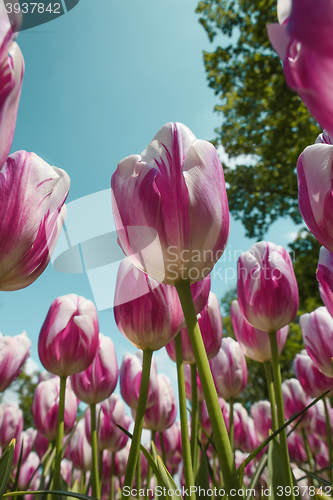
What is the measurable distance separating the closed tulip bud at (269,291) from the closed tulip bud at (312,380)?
77cm

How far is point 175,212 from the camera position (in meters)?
0.47

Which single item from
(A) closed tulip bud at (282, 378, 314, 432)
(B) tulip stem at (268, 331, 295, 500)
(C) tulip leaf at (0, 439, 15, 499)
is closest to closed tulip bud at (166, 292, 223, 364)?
(B) tulip stem at (268, 331, 295, 500)

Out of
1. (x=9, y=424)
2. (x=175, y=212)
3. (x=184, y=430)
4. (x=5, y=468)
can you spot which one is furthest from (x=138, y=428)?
(x=9, y=424)

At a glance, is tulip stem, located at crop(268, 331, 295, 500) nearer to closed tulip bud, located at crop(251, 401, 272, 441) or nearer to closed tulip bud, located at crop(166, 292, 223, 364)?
closed tulip bud, located at crop(166, 292, 223, 364)

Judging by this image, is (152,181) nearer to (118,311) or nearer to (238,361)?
(118,311)

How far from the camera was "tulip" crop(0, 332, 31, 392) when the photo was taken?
1.26 metres

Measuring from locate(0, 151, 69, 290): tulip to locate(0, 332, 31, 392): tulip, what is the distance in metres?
0.86

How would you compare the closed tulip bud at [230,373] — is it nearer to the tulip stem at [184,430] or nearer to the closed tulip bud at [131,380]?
the closed tulip bud at [131,380]

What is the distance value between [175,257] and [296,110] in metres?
7.12

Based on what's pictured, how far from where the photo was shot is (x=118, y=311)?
0.75 metres

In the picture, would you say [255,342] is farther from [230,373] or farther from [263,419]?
[263,419]

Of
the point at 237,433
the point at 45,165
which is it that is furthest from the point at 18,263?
the point at 237,433

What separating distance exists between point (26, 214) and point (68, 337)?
58 cm

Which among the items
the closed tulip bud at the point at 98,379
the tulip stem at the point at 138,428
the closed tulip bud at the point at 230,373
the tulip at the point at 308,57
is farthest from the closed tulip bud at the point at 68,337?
the tulip at the point at 308,57
